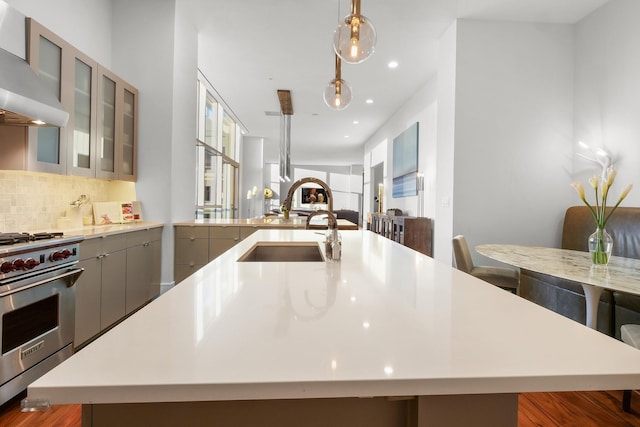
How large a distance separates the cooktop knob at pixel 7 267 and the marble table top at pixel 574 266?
2737mm

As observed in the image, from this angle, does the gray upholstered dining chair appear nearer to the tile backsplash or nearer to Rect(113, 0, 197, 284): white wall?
Rect(113, 0, 197, 284): white wall

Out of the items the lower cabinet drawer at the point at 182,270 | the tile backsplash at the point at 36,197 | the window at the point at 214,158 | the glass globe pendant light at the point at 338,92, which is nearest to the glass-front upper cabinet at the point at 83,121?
the tile backsplash at the point at 36,197

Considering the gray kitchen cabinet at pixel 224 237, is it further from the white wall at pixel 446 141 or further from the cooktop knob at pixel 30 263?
the white wall at pixel 446 141

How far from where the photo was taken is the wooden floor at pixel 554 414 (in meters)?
1.76

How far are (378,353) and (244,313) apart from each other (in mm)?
316

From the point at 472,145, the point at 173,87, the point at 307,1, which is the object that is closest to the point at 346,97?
the point at 307,1

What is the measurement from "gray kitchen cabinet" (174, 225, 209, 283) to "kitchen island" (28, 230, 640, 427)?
3188 millimetres

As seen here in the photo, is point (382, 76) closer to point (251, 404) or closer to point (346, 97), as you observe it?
point (346, 97)

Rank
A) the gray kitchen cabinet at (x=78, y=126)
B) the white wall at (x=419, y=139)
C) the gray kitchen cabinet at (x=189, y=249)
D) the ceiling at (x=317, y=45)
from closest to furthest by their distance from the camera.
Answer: the gray kitchen cabinet at (x=78, y=126) < the ceiling at (x=317, y=45) < the gray kitchen cabinet at (x=189, y=249) < the white wall at (x=419, y=139)

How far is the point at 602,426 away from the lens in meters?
1.76

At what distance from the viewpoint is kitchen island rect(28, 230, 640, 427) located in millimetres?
474

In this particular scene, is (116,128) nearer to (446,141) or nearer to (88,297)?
(88,297)

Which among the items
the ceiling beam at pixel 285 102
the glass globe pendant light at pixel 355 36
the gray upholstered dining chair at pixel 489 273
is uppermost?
the ceiling beam at pixel 285 102

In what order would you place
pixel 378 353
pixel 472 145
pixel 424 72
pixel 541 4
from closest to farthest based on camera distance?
pixel 378 353 → pixel 541 4 → pixel 472 145 → pixel 424 72
